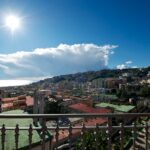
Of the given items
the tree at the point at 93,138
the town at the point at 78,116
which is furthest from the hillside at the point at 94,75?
the tree at the point at 93,138

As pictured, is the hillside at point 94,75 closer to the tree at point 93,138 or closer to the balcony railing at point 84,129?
the tree at point 93,138

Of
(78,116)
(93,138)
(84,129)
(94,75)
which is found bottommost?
(93,138)

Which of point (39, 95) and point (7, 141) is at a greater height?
point (39, 95)

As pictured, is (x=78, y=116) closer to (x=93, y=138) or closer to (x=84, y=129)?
(x=84, y=129)

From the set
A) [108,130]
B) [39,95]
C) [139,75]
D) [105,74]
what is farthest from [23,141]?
[105,74]

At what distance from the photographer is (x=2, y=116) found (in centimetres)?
401

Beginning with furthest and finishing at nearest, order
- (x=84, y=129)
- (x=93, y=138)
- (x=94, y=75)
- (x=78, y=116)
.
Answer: (x=94, y=75)
(x=93, y=138)
(x=84, y=129)
(x=78, y=116)

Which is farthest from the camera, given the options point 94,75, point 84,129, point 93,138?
point 94,75

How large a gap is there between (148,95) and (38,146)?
7376cm

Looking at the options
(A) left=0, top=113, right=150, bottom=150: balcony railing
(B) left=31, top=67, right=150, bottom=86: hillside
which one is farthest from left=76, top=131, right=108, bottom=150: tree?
(B) left=31, top=67, right=150, bottom=86: hillside

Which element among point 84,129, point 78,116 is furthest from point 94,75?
point 78,116

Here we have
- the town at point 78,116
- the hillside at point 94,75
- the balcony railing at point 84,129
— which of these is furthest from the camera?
the hillside at point 94,75

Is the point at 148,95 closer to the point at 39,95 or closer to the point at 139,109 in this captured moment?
the point at 139,109

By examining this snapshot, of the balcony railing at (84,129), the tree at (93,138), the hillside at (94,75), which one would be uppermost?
the hillside at (94,75)
